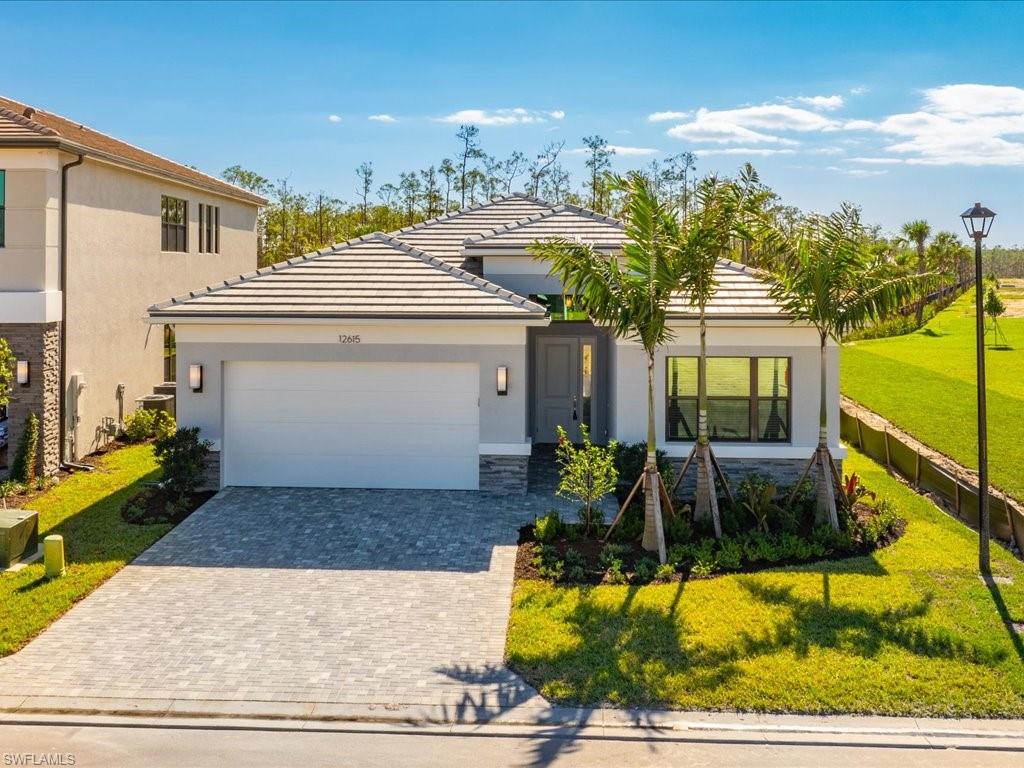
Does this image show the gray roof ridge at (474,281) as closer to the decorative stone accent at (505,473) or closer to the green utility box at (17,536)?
the decorative stone accent at (505,473)

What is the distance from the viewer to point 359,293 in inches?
589

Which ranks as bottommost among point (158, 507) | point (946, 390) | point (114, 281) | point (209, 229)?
point (158, 507)

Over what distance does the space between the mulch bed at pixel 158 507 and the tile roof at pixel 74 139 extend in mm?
6343

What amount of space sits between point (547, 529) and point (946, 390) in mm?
19627

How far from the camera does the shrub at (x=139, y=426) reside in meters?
19.2

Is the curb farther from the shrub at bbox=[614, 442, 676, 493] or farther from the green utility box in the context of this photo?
the shrub at bbox=[614, 442, 676, 493]

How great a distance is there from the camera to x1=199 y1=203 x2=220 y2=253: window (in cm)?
2352

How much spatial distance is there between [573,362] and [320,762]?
11.6m

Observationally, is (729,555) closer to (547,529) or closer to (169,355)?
(547,529)

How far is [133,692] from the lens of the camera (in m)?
8.03

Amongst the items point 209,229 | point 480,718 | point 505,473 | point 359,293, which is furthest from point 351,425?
point 209,229

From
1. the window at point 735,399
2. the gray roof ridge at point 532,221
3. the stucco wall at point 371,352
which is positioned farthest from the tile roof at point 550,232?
the window at point 735,399

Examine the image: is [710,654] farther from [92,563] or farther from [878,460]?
[878,460]

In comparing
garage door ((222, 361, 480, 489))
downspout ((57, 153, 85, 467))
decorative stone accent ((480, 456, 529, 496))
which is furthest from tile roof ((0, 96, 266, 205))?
decorative stone accent ((480, 456, 529, 496))
